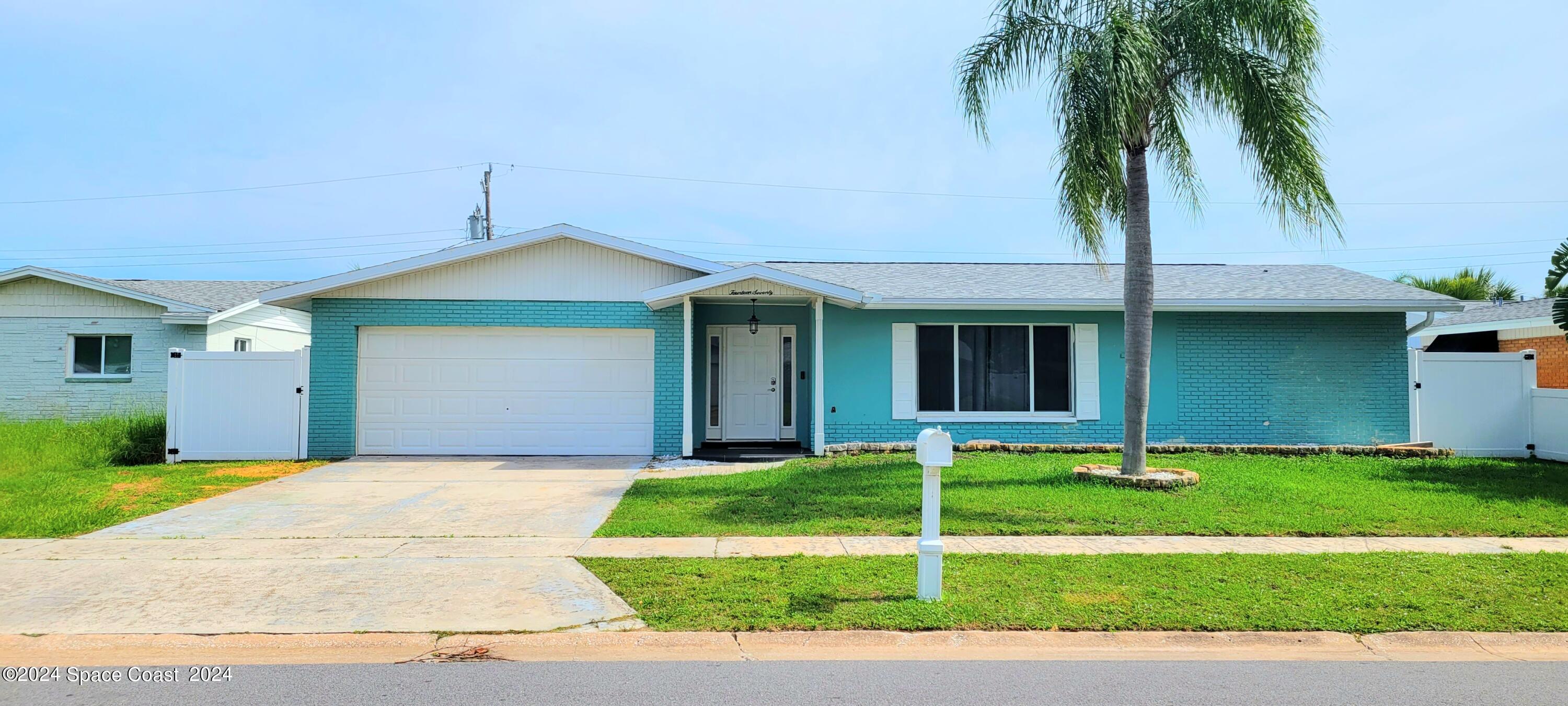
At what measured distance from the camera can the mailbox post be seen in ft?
18.0

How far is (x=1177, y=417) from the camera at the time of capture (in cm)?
1403

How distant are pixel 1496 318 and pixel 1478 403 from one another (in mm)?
9097

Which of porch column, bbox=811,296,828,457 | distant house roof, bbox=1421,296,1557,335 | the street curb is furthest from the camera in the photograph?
distant house roof, bbox=1421,296,1557,335

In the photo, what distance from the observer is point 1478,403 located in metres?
13.8

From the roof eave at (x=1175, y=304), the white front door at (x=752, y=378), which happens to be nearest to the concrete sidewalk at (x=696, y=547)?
the roof eave at (x=1175, y=304)

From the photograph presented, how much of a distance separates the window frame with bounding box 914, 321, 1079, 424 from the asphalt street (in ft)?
30.3

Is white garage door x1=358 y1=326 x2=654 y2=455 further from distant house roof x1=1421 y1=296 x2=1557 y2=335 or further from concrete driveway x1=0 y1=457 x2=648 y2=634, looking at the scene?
distant house roof x1=1421 y1=296 x2=1557 y2=335

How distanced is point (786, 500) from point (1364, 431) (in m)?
10.4

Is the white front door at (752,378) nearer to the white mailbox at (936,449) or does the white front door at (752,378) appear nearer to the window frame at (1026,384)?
the window frame at (1026,384)

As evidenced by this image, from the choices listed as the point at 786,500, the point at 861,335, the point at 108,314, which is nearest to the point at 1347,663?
the point at 786,500

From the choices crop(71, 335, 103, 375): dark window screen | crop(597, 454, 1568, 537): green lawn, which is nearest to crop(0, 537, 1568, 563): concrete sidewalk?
crop(597, 454, 1568, 537): green lawn

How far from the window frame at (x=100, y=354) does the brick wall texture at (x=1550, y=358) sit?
28670 mm

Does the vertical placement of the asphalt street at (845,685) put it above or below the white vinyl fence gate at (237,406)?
below

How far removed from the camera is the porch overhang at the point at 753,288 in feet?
41.6
